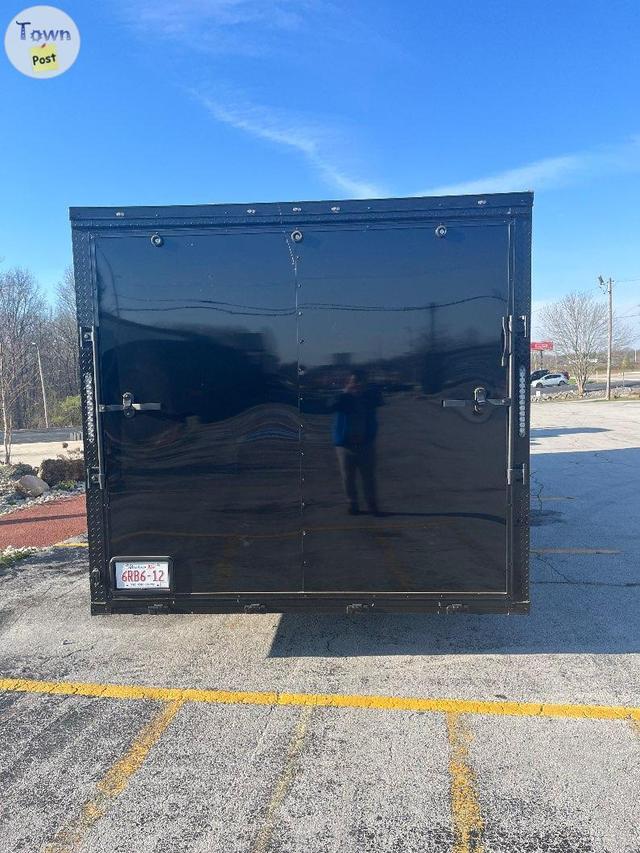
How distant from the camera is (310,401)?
11.4ft

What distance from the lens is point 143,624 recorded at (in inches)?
184

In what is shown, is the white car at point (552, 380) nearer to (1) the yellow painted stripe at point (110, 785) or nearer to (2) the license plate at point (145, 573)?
(2) the license plate at point (145, 573)

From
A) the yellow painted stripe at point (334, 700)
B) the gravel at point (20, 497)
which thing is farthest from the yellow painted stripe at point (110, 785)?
the gravel at point (20, 497)

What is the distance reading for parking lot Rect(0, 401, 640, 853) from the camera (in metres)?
2.46

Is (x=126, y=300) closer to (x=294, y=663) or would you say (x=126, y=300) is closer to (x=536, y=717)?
(x=294, y=663)

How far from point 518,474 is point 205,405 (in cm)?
192

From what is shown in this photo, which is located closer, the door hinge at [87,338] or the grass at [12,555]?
the door hinge at [87,338]

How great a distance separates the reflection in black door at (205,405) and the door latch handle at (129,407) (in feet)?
0.11

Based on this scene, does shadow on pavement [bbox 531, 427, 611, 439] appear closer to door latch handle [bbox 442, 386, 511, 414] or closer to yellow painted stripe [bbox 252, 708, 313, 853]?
door latch handle [bbox 442, 386, 511, 414]

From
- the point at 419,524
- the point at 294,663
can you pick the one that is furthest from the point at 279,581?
the point at 419,524

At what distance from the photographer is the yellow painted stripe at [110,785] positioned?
2418 millimetres

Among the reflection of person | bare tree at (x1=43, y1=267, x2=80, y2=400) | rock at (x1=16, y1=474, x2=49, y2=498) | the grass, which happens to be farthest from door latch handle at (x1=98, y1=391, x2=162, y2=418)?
bare tree at (x1=43, y1=267, x2=80, y2=400)

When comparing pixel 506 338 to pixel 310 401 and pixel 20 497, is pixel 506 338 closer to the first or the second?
pixel 310 401

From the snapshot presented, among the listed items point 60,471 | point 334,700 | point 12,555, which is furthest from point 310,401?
point 60,471
